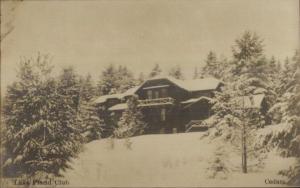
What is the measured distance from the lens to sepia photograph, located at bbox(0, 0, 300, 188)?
3.14m

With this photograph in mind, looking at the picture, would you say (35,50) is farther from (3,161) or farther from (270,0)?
(270,0)

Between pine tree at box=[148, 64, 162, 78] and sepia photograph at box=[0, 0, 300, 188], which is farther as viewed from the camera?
pine tree at box=[148, 64, 162, 78]

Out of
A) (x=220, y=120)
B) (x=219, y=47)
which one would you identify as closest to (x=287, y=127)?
(x=220, y=120)

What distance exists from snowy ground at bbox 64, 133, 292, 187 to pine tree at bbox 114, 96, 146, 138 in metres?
0.05

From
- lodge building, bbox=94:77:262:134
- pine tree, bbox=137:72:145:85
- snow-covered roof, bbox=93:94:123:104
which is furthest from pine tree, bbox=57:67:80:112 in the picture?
pine tree, bbox=137:72:145:85

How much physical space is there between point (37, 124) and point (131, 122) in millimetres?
810

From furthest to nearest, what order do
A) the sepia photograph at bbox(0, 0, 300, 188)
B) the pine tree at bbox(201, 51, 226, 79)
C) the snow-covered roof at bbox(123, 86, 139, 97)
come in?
the snow-covered roof at bbox(123, 86, 139, 97) < the pine tree at bbox(201, 51, 226, 79) < the sepia photograph at bbox(0, 0, 300, 188)

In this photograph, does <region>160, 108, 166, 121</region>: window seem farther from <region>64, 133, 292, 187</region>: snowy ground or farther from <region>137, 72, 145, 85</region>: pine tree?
<region>137, 72, 145, 85</region>: pine tree

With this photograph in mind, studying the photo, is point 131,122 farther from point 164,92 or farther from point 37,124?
point 37,124

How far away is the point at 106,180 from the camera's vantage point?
344 cm

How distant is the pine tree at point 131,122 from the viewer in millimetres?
3447

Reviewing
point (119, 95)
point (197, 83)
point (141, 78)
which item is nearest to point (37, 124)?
point (119, 95)

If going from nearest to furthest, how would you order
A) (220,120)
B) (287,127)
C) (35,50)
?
(287,127), (220,120), (35,50)

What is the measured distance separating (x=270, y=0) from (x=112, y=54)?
1253 millimetres
